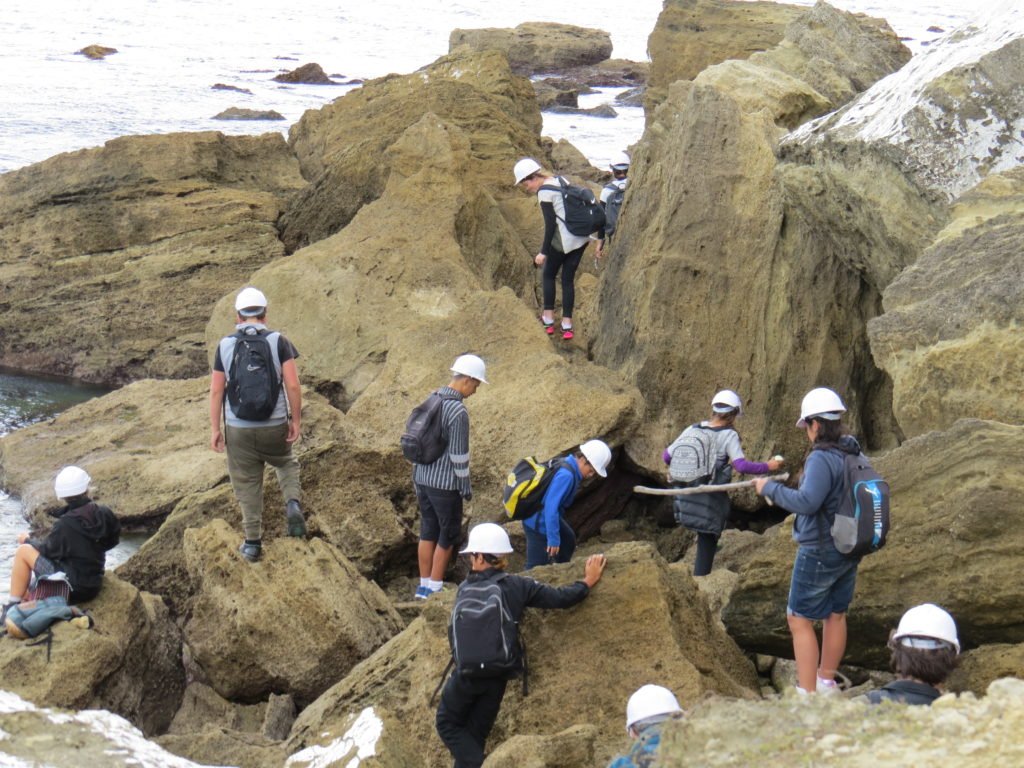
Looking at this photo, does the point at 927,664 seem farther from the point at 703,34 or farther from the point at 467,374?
the point at 703,34

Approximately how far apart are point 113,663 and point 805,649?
391 centimetres

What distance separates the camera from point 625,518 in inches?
434

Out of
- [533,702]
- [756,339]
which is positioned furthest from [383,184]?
[533,702]

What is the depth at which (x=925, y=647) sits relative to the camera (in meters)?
5.02

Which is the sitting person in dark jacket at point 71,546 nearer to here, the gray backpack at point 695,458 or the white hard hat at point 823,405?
the gray backpack at point 695,458

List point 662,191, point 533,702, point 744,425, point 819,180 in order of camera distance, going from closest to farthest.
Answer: point 533,702 < point 819,180 < point 744,425 < point 662,191

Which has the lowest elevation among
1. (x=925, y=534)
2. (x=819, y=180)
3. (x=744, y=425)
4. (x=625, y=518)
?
(x=625, y=518)

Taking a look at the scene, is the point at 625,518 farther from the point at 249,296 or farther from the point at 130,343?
the point at 130,343

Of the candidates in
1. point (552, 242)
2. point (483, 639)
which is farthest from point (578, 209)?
point (483, 639)

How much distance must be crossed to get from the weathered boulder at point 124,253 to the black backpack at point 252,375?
818 cm

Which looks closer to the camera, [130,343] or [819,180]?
[819,180]

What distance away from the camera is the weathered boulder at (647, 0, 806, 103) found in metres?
26.0

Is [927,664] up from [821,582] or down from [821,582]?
up

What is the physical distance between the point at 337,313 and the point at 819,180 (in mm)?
5377
